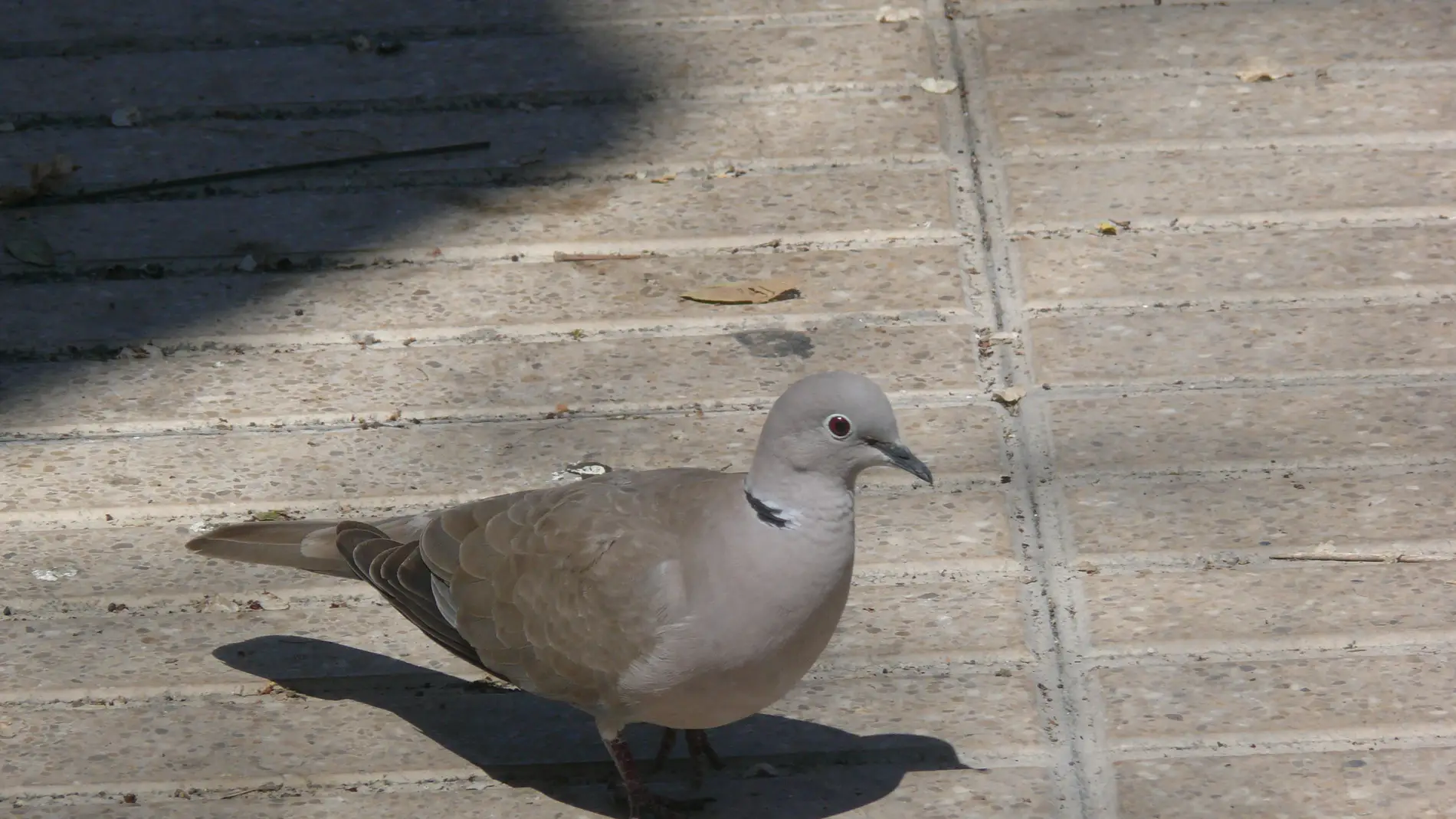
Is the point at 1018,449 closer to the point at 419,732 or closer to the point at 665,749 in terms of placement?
the point at 665,749

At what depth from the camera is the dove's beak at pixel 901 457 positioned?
2658mm

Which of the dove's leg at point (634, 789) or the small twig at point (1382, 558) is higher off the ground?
the dove's leg at point (634, 789)

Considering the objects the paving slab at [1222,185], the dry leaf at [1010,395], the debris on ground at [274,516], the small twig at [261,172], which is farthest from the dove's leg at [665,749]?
the small twig at [261,172]

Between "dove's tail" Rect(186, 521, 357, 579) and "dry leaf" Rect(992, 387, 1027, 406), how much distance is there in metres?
1.37

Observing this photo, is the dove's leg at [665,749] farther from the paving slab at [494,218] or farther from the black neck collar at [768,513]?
the paving slab at [494,218]

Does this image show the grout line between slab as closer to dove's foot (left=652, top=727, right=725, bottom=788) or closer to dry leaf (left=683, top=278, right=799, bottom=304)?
dry leaf (left=683, top=278, right=799, bottom=304)

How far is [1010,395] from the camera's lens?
12.4 feet

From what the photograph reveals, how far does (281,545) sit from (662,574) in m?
0.76

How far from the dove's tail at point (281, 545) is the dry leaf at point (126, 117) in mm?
1940

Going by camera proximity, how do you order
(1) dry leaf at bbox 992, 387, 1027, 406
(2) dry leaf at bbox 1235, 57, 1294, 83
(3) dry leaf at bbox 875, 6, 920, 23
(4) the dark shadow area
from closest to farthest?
(1) dry leaf at bbox 992, 387, 1027, 406 < (4) the dark shadow area < (2) dry leaf at bbox 1235, 57, 1294, 83 < (3) dry leaf at bbox 875, 6, 920, 23

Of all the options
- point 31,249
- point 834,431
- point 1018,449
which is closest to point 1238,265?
point 1018,449

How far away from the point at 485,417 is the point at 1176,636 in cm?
145

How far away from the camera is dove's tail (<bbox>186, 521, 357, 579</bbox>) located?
3109 mm

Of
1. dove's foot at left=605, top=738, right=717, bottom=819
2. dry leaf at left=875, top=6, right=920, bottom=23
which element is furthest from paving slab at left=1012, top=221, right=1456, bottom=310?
dove's foot at left=605, top=738, right=717, bottom=819
